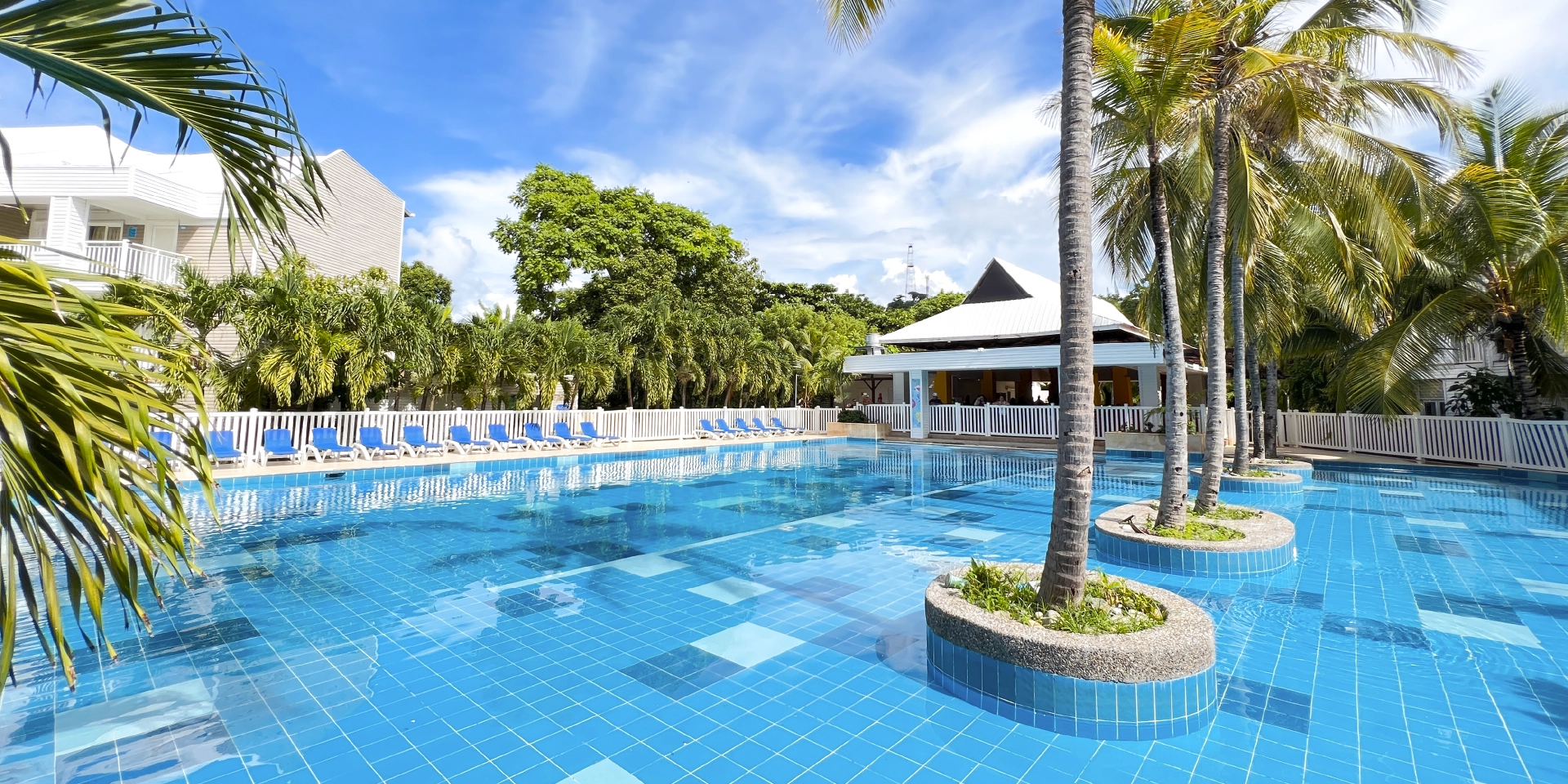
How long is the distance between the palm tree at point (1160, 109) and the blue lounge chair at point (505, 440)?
14640 mm

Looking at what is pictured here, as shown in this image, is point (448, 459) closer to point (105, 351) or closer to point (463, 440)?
point (463, 440)

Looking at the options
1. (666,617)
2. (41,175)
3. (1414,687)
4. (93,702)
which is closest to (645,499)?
(666,617)

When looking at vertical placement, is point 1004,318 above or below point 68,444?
above

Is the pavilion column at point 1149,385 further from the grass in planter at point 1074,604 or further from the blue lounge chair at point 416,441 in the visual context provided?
the blue lounge chair at point 416,441

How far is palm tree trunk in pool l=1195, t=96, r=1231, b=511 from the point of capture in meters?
7.82

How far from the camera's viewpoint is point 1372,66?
26.5 feet

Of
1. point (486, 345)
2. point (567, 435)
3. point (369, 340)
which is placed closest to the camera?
point (369, 340)

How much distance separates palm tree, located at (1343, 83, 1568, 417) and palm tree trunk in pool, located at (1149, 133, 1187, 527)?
21.3ft

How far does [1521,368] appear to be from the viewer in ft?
42.9

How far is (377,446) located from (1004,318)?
19.3m

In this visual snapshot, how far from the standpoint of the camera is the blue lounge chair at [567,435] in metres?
18.5

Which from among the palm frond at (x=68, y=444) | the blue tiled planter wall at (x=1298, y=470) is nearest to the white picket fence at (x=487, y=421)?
the palm frond at (x=68, y=444)

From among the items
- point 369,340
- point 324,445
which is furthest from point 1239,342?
point 324,445

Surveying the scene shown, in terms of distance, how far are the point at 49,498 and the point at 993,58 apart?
7.96 metres
